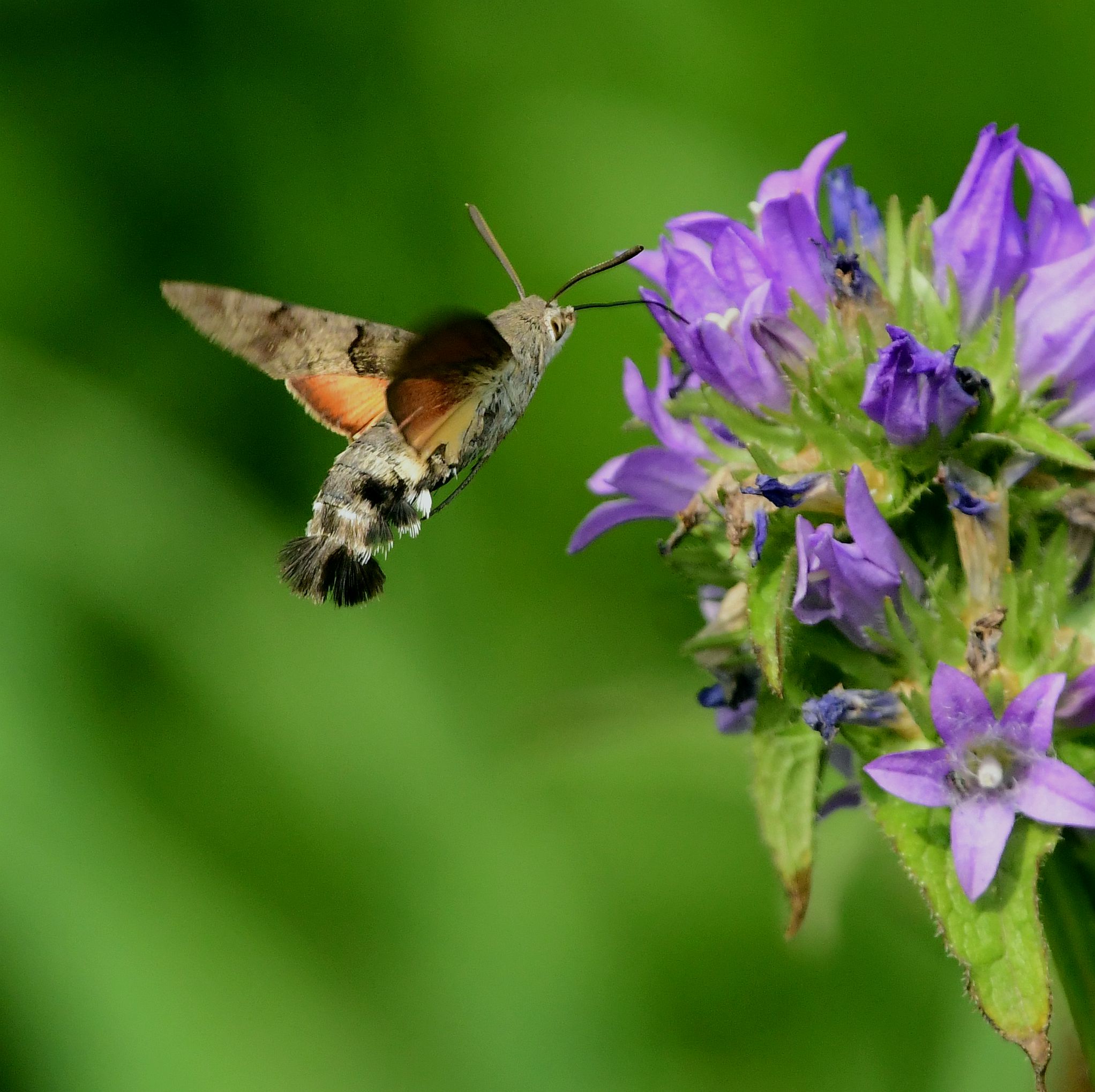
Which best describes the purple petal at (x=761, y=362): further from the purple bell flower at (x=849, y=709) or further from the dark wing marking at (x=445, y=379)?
the purple bell flower at (x=849, y=709)

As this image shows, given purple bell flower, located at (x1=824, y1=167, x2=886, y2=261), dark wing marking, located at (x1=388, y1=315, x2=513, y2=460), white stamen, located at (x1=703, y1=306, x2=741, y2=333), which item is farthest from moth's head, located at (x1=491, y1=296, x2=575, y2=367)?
purple bell flower, located at (x1=824, y1=167, x2=886, y2=261)

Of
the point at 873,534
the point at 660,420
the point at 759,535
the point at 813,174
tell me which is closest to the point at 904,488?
the point at 873,534

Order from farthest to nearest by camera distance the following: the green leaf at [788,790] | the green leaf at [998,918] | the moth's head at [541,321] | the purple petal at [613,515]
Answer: the moth's head at [541,321] < the purple petal at [613,515] < the green leaf at [788,790] < the green leaf at [998,918]

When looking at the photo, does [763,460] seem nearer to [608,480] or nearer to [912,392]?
[912,392]

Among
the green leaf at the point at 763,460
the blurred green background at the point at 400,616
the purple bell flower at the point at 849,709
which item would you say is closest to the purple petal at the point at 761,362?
the green leaf at the point at 763,460

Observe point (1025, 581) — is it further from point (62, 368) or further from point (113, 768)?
point (62, 368)

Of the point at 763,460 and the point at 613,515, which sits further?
the point at 613,515

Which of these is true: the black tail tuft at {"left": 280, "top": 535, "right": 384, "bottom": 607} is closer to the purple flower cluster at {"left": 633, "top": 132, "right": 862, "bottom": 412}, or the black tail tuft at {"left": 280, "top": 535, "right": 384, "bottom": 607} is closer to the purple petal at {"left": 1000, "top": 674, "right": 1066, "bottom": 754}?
the purple flower cluster at {"left": 633, "top": 132, "right": 862, "bottom": 412}
